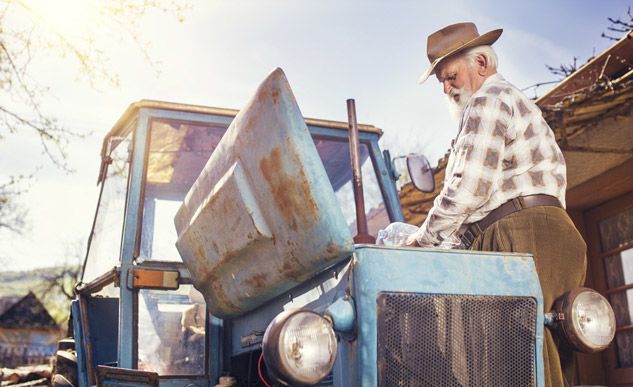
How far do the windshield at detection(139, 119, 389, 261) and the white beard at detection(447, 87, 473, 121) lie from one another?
1.27 metres

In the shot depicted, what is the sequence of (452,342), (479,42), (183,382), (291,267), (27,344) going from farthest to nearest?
1. (27,344)
2. (183,382)
3. (479,42)
4. (291,267)
5. (452,342)

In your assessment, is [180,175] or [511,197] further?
[180,175]

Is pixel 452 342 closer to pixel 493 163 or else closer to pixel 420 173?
pixel 493 163

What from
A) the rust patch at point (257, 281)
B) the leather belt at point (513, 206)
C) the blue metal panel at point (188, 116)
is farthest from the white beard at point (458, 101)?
the blue metal panel at point (188, 116)

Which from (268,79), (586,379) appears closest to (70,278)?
(586,379)

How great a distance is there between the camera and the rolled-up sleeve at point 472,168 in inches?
86.4

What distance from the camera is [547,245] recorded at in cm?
223

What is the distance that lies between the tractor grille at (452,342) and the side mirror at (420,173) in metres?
1.38

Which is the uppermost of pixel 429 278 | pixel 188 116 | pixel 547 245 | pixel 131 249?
pixel 188 116

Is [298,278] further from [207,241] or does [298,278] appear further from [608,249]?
[608,249]

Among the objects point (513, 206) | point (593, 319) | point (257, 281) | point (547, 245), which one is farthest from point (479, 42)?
point (257, 281)

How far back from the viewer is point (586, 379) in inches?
243

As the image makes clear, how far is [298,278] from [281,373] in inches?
20.5

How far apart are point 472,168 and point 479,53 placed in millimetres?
604
